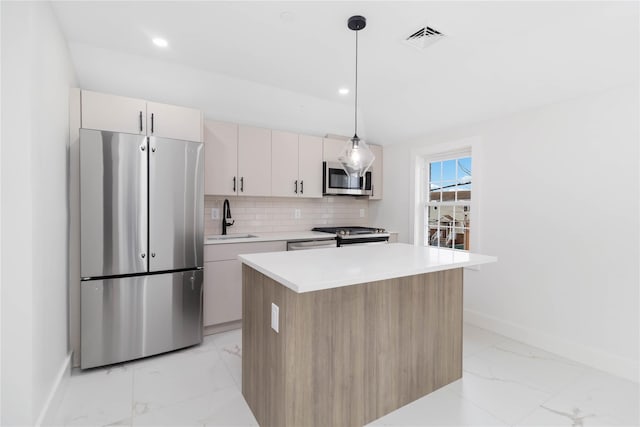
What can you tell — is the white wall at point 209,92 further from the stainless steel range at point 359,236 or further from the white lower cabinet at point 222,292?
the white lower cabinet at point 222,292

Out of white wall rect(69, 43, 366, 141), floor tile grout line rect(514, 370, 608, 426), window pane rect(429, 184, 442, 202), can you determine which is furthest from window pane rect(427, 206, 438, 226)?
floor tile grout line rect(514, 370, 608, 426)

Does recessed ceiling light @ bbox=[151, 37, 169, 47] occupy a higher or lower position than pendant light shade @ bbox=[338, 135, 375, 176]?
higher

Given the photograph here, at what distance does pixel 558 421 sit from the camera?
1.79 meters

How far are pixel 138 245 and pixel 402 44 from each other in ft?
8.78

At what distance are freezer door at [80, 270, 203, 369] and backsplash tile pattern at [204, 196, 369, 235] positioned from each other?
3.36 feet

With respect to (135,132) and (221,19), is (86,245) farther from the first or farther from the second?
(221,19)

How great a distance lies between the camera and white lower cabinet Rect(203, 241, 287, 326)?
9.57ft

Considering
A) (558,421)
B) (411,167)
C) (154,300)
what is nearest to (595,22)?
(411,167)

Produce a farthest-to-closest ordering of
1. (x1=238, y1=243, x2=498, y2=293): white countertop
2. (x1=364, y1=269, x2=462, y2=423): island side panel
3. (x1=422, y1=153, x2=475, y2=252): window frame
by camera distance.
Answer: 1. (x1=422, y1=153, x2=475, y2=252): window frame
2. (x1=364, y1=269, x2=462, y2=423): island side panel
3. (x1=238, y1=243, x2=498, y2=293): white countertop

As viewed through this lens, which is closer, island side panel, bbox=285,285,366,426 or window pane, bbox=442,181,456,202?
island side panel, bbox=285,285,366,426

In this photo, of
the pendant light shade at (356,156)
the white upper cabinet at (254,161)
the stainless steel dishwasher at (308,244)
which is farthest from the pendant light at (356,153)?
the white upper cabinet at (254,161)

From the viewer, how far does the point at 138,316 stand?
2.45m

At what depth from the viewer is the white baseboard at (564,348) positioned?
89.7 inches

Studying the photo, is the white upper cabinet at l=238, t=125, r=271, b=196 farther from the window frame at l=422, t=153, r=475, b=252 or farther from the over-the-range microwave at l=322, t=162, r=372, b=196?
the window frame at l=422, t=153, r=475, b=252
